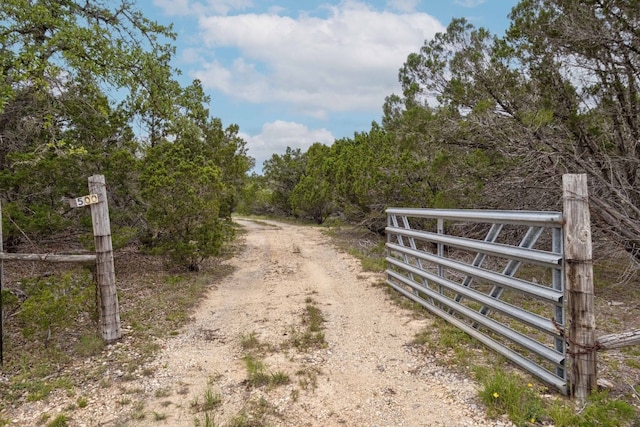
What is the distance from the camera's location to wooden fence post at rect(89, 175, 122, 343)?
474cm

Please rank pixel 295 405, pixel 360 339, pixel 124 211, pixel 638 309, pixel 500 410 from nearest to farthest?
pixel 500 410
pixel 295 405
pixel 360 339
pixel 638 309
pixel 124 211

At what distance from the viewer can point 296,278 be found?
8.38m

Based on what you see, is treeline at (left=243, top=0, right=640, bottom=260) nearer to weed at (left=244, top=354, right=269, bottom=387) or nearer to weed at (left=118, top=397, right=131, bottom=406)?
weed at (left=244, top=354, right=269, bottom=387)

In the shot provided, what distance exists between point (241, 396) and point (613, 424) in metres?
2.74

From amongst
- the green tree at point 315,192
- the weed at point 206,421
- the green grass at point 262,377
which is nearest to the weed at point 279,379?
the green grass at point 262,377

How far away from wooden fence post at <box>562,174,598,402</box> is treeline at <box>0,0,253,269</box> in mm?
6400

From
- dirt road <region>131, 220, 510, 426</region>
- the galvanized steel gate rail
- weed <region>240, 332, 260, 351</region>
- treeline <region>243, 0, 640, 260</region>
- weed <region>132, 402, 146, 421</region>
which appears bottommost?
dirt road <region>131, 220, 510, 426</region>

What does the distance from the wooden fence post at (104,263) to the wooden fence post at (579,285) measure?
4761 millimetres

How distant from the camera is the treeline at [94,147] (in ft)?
20.4

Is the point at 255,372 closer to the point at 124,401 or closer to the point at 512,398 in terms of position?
the point at 124,401

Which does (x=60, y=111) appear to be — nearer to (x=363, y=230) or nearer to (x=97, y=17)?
(x=97, y=17)

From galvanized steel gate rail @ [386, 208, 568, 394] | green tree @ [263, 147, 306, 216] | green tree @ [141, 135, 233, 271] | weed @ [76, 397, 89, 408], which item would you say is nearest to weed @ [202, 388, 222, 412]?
weed @ [76, 397, 89, 408]

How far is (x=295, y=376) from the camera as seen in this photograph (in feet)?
12.4

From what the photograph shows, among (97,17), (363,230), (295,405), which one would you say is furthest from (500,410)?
(363,230)
